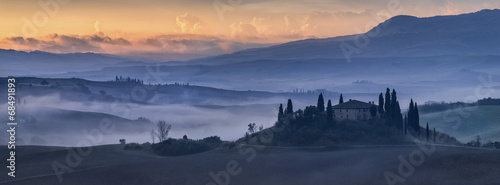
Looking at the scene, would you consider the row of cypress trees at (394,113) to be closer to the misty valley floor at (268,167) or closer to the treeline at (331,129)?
the treeline at (331,129)

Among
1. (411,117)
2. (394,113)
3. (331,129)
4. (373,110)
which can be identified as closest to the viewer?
(331,129)

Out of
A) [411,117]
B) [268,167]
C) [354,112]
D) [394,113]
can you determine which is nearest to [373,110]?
[354,112]

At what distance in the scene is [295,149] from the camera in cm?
12419

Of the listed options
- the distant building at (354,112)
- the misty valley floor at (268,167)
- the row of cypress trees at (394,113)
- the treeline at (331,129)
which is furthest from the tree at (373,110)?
the misty valley floor at (268,167)

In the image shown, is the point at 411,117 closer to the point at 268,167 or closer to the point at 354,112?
the point at 354,112

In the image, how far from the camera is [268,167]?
103 meters

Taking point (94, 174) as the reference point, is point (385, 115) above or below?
above

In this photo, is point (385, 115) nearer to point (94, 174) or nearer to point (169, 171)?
point (169, 171)

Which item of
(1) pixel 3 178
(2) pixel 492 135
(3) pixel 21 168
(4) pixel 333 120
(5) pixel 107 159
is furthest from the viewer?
(2) pixel 492 135

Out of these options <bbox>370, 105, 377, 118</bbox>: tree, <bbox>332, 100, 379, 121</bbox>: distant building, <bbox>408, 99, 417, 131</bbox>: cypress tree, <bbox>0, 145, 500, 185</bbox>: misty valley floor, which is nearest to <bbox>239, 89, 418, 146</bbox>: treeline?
<bbox>370, 105, 377, 118</bbox>: tree

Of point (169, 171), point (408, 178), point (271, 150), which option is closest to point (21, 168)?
point (169, 171)

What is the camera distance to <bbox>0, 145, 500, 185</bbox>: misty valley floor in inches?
3460

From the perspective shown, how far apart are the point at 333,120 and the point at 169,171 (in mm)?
51802

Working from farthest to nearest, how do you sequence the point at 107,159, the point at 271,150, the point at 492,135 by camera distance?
1. the point at 492,135
2. the point at 271,150
3. the point at 107,159
